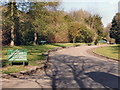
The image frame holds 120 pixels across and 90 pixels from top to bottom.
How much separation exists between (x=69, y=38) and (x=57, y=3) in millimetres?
15482

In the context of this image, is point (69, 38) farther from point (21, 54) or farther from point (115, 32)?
point (21, 54)

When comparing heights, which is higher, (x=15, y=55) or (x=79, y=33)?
(x=79, y=33)

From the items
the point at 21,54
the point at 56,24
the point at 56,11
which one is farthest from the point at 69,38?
the point at 21,54

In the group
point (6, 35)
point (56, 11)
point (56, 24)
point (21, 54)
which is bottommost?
point (21, 54)

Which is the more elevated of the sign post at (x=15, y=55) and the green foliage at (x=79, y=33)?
the green foliage at (x=79, y=33)

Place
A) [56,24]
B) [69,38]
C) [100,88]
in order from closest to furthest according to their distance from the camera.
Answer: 1. [100,88]
2. [56,24]
3. [69,38]

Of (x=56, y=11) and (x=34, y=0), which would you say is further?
(x=56, y=11)

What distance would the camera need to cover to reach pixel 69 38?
45625 mm

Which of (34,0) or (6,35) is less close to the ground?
(34,0)

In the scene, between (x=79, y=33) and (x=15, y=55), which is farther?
(x=79, y=33)

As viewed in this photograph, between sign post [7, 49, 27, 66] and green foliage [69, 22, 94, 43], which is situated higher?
green foliage [69, 22, 94, 43]

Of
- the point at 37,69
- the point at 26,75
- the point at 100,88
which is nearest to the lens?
the point at 100,88

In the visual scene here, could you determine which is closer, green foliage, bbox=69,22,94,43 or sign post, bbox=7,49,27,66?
sign post, bbox=7,49,27,66

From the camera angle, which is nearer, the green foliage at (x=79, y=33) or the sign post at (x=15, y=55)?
the sign post at (x=15, y=55)
